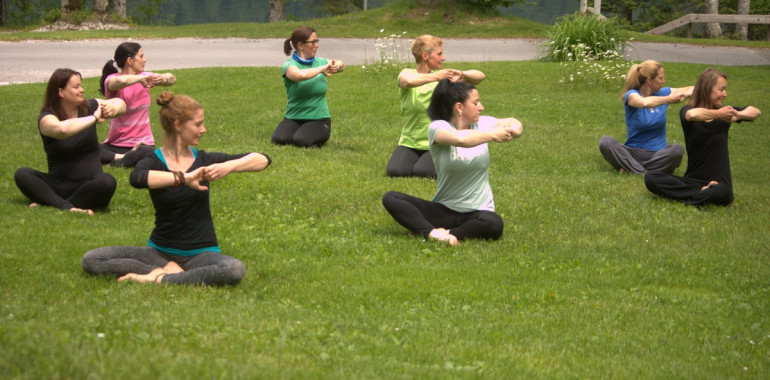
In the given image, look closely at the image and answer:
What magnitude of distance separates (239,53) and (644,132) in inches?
585

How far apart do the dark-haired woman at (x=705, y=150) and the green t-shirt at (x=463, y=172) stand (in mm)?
2942

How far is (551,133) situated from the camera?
48.8 ft

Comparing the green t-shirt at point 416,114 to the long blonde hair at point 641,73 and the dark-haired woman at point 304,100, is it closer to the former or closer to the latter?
the dark-haired woman at point 304,100

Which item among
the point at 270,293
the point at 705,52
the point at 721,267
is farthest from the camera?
the point at 705,52

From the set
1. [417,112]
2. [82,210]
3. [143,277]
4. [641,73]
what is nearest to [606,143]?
[641,73]

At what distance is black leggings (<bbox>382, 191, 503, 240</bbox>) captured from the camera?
8492 mm

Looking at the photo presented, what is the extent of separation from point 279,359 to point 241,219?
453cm

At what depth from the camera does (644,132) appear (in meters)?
12.2

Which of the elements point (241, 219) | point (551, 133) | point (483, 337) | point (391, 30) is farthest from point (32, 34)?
point (483, 337)

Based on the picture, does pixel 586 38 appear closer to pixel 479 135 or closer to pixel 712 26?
pixel 479 135

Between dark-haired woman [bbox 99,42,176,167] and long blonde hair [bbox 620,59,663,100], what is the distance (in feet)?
20.8

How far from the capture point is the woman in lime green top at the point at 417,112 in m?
11.0

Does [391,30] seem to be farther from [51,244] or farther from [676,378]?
[676,378]

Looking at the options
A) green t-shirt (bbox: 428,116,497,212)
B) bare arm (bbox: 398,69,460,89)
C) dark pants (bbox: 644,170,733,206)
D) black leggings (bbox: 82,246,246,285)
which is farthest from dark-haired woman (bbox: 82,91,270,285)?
dark pants (bbox: 644,170,733,206)
